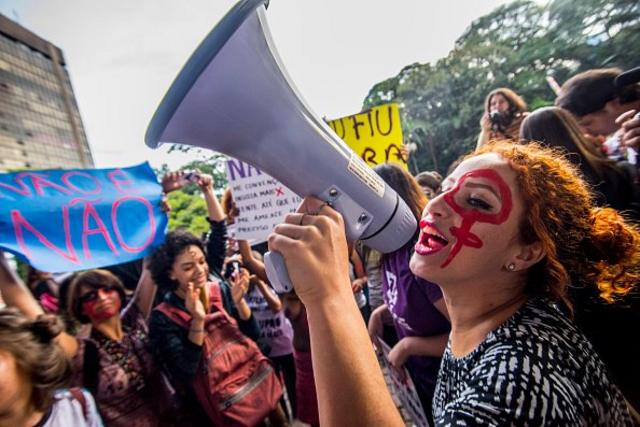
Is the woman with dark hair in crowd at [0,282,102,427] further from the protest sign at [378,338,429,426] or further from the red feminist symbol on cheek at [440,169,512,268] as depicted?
the red feminist symbol on cheek at [440,169,512,268]

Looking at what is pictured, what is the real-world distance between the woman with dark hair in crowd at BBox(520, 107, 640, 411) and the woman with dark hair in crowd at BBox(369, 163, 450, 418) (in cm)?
59

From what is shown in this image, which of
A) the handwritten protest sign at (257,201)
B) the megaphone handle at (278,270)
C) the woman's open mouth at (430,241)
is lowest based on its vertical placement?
the woman's open mouth at (430,241)

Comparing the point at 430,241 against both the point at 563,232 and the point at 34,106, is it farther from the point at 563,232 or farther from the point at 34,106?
the point at 34,106

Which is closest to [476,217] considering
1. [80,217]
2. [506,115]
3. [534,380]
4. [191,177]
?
[534,380]

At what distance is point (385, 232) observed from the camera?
1190 mm

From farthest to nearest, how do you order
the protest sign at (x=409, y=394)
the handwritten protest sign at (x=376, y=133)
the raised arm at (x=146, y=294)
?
1. the handwritten protest sign at (x=376, y=133)
2. the raised arm at (x=146, y=294)
3. the protest sign at (x=409, y=394)

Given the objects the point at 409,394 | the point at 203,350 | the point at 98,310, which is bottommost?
the point at 409,394

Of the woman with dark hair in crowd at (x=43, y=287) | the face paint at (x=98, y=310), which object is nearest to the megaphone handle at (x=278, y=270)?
the face paint at (x=98, y=310)

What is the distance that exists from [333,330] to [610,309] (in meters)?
1.59

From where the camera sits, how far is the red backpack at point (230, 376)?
7.07 ft

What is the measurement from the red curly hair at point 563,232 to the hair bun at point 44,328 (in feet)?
7.08

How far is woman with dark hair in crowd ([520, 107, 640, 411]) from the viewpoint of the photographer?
1.52 meters

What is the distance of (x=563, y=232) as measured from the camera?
107 centimetres

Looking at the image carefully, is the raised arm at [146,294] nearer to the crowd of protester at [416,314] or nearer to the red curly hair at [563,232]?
the crowd of protester at [416,314]
